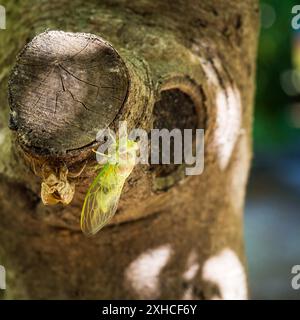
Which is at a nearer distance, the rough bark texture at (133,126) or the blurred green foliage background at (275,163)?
the rough bark texture at (133,126)

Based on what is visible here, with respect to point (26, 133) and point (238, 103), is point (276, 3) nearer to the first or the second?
point (238, 103)

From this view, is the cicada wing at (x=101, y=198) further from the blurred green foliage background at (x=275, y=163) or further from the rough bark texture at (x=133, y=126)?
the blurred green foliage background at (x=275, y=163)

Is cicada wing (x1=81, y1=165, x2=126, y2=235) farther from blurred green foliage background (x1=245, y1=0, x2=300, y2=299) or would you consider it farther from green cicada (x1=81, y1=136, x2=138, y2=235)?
blurred green foliage background (x1=245, y1=0, x2=300, y2=299)

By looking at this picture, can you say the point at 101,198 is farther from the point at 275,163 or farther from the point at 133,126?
the point at 275,163

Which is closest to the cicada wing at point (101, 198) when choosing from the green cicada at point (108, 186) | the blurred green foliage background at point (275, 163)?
the green cicada at point (108, 186)

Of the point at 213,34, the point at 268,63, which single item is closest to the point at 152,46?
the point at 213,34

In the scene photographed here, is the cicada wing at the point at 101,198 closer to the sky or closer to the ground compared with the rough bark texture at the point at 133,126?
closer to the ground
